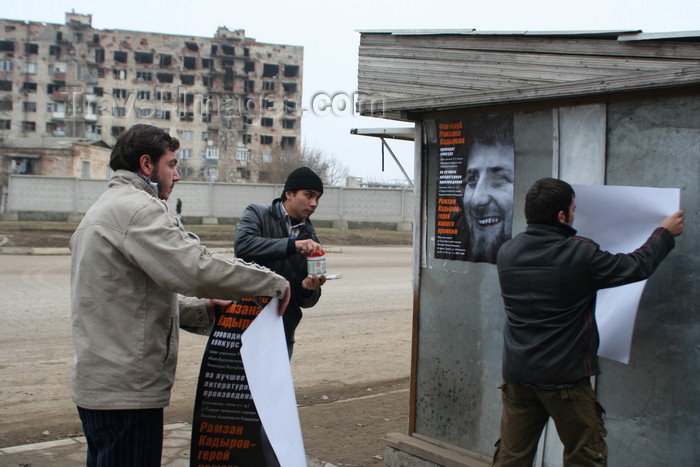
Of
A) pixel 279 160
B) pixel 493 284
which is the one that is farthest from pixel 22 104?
pixel 493 284

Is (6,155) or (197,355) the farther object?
(6,155)

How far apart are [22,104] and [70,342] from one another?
9082cm

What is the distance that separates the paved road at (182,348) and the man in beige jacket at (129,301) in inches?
118

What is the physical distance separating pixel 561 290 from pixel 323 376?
15.7 ft

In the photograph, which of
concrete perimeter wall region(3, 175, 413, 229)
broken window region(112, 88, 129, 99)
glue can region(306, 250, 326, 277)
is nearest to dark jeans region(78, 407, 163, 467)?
glue can region(306, 250, 326, 277)

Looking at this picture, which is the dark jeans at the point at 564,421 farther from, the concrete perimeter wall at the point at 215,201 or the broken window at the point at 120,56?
the broken window at the point at 120,56

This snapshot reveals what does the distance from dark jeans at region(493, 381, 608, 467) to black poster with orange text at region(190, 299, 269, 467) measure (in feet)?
4.10

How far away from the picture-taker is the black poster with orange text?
339cm

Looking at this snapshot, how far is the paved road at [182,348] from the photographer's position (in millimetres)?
6180

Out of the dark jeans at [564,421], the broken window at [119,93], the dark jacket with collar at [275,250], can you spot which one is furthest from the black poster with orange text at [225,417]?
the broken window at [119,93]

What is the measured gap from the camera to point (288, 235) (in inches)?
172

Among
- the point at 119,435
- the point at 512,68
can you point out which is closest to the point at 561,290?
the point at 512,68

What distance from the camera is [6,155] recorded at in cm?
5472

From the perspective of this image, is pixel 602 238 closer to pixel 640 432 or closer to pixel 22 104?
pixel 640 432
